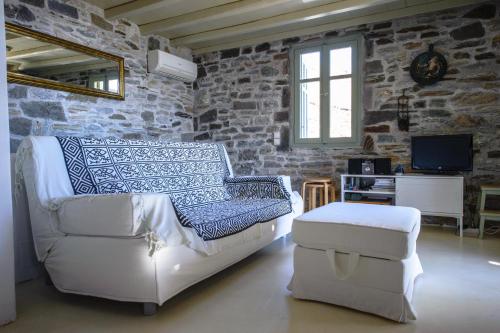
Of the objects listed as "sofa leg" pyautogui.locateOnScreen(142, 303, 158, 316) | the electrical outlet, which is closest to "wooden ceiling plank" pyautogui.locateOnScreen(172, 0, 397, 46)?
the electrical outlet

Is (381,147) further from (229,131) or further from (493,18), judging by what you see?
(229,131)

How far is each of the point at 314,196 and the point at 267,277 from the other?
77.5 inches

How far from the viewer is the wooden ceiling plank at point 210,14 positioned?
337cm

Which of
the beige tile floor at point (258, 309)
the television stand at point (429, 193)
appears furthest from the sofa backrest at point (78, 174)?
the television stand at point (429, 193)

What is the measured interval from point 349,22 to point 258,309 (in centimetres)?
356

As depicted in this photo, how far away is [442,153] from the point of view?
11.8 feet

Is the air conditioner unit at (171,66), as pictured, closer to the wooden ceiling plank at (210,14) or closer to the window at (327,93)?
the wooden ceiling plank at (210,14)

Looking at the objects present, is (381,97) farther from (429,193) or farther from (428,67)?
(429,193)

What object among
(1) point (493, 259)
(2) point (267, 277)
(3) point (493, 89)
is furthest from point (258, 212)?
(3) point (493, 89)

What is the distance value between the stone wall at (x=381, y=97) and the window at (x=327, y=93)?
123 mm

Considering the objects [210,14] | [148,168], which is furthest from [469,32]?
[148,168]

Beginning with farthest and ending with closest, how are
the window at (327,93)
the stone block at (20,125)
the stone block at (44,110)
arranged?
1. the window at (327,93)
2. the stone block at (44,110)
3. the stone block at (20,125)

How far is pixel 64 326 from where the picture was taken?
168 cm

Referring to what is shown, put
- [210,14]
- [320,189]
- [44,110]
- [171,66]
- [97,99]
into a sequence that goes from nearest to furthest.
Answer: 1. [44,110]
2. [97,99]
3. [210,14]
4. [320,189]
5. [171,66]
